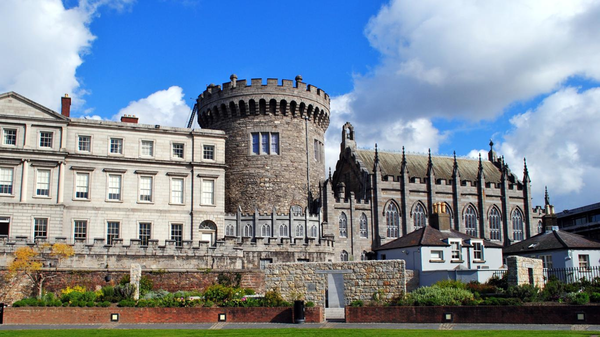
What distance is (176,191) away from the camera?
4697cm

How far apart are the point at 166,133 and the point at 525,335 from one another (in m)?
31.5

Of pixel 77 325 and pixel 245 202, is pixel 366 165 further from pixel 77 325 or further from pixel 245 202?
pixel 77 325

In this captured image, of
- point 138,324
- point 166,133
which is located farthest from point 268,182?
point 138,324

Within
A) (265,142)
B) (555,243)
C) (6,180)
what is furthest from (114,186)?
(555,243)

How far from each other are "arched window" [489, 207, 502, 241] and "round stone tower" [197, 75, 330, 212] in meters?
17.8

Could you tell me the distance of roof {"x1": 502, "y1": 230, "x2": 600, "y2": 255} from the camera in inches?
1593

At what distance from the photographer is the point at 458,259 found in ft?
135

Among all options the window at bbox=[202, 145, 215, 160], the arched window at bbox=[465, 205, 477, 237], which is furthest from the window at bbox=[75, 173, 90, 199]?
the arched window at bbox=[465, 205, 477, 237]

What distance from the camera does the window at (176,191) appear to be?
46.8 meters

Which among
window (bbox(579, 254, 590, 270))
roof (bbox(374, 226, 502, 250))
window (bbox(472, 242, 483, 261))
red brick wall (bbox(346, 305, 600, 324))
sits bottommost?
red brick wall (bbox(346, 305, 600, 324))

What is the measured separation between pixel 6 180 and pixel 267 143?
1963cm

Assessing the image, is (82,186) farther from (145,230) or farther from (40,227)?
(145,230)

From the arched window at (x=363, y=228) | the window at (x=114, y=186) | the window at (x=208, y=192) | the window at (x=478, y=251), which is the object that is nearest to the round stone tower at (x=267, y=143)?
the arched window at (x=363, y=228)

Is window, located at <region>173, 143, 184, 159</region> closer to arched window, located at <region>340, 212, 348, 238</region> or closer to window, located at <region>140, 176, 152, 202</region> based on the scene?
window, located at <region>140, 176, 152, 202</region>
